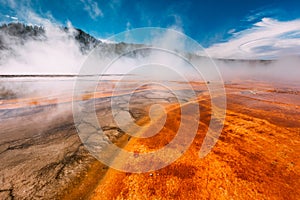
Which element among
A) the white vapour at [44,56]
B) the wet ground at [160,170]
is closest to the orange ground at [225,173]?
the wet ground at [160,170]

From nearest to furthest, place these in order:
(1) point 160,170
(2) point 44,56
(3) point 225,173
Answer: (3) point 225,173 < (1) point 160,170 < (2) point 44,56

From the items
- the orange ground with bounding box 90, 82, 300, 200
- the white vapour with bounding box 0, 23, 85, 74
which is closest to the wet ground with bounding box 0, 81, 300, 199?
the orange ground with bounding box 90, 82, 300, 200

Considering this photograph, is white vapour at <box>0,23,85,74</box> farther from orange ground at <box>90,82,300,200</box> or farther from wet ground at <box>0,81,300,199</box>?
orange ground at <box>90,82,300,200</box>

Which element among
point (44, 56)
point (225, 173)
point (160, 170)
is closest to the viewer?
point (225, 173)

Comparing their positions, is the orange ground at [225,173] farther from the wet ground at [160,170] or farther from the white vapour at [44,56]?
the white vapour at [44,56]

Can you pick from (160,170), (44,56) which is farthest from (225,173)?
(44,56)

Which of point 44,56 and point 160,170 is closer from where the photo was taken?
point 160,170

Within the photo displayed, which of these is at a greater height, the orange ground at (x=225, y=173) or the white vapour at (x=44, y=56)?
the white vapour at (x=44, y=56)

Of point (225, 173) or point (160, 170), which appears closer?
point (225, 173)

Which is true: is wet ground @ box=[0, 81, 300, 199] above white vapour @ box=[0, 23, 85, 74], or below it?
below

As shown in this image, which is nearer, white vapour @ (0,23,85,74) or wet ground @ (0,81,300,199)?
wet ground @ (0,81,300,199)

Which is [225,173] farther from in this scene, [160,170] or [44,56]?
[44,56]

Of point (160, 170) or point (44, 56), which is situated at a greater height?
point (44, 56)

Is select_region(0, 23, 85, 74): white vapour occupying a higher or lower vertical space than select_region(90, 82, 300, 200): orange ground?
higher
